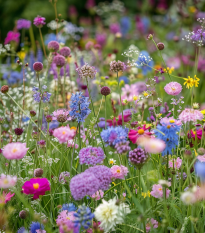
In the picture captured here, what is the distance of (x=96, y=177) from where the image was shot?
3.16 feet

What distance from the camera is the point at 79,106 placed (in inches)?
46.2

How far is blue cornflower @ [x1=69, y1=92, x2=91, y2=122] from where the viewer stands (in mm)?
1163

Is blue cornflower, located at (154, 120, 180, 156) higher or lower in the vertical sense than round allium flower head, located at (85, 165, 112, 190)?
higher

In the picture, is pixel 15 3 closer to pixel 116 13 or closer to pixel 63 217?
pixel 116 13

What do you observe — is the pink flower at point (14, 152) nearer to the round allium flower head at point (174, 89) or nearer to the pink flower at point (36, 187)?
the pink flower at point (36, 187)

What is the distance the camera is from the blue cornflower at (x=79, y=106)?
1.16 metres

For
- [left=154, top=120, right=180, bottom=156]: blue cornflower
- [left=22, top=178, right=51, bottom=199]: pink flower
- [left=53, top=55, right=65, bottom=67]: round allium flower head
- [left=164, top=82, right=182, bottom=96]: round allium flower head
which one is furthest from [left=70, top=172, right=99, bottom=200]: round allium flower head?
[left=53, top=55, right=65, bottom=67]: round allium flower head

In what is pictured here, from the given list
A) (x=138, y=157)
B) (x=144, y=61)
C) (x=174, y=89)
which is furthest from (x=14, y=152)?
(x=144, y=61)

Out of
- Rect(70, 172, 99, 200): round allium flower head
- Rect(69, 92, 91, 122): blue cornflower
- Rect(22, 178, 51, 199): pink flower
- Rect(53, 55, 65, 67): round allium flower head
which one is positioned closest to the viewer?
Rect(70, 172, 99, 200): round allium flower head

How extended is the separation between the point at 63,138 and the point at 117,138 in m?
0.20

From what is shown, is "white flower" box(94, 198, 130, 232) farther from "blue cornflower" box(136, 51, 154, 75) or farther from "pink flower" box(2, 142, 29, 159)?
"blue cornflower" box(136, 51, 154, 75)

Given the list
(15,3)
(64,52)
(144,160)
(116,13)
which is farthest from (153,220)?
(116,13)

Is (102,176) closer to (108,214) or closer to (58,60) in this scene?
(108,214)

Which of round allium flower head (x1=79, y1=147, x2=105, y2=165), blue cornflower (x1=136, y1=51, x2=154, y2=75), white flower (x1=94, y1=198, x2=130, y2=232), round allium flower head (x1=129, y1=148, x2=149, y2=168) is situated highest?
blue cornflower (x1=136, y1=51, x2=154, y2=75)
